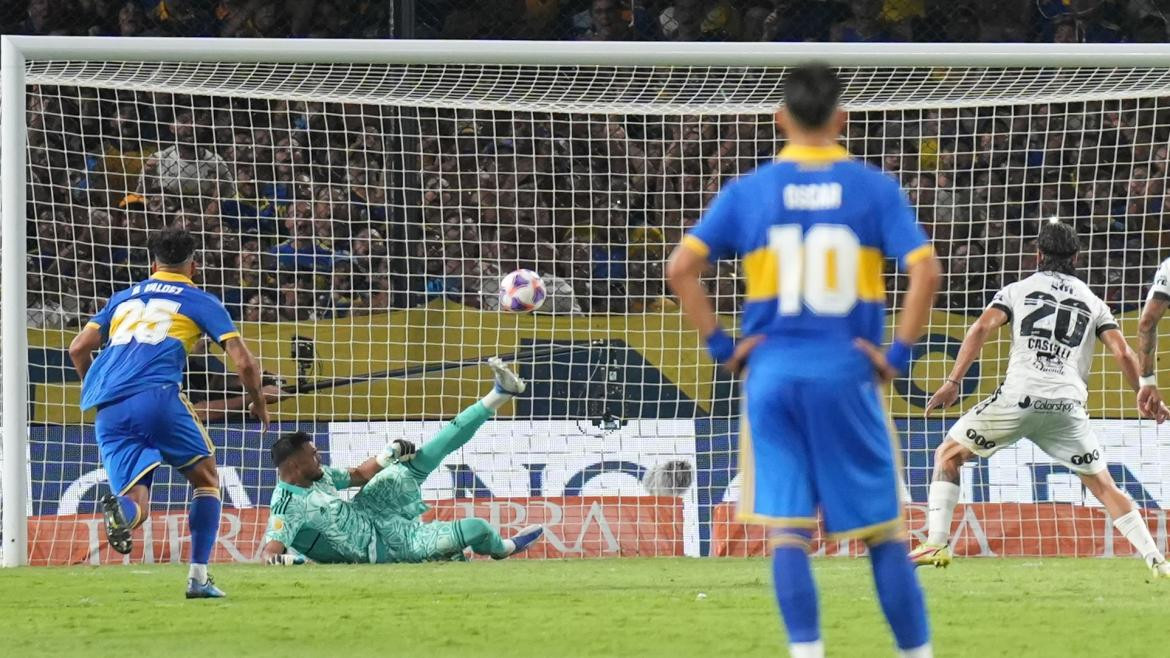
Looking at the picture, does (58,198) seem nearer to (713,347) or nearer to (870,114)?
(870,114)

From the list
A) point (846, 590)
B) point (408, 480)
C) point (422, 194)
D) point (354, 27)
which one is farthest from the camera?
point (354, 27)

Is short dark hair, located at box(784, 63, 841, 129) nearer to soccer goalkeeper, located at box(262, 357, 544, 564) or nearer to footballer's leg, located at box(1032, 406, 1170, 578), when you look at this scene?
footballer's leg, located at box(1032, 406, 1170, 578)

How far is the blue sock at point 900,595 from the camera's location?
14.9 ft

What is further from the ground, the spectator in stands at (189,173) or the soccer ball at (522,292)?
the spectator in stands at (189,173)

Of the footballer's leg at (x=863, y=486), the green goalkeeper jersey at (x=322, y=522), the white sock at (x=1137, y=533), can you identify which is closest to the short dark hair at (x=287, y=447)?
the green goalkeeper jersey at (x=322, y=522)

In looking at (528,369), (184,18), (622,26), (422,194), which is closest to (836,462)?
(528,369)

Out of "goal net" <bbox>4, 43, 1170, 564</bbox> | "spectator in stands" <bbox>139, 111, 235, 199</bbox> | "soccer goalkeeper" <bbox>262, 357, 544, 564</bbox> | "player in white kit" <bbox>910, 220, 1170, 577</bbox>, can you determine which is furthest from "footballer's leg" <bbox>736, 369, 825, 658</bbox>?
"spectator in stands" <bbox>139, 111, 235, 199</bbox>

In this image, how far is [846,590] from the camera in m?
8.36

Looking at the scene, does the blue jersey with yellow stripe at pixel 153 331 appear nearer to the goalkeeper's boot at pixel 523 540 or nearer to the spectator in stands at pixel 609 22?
the goalkeeper's boot at pixel 523 540

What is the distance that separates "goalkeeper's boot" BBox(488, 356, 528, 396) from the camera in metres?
10.4

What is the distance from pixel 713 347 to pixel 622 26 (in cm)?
1104

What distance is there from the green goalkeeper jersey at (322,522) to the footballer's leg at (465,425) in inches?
18.2

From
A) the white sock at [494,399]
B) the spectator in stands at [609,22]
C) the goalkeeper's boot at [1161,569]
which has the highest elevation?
the spectator in stands at [609,22]

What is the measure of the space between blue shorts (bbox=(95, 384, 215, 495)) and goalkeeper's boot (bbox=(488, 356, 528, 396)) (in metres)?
2.40
